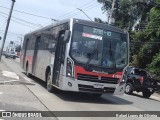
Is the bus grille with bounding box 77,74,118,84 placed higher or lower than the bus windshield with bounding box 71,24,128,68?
lower

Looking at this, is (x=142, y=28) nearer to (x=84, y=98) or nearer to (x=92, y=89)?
(x=84, y=98)

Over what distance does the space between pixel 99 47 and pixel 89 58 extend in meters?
0.64

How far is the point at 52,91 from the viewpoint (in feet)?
51.1

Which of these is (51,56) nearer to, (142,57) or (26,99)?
(26,99)

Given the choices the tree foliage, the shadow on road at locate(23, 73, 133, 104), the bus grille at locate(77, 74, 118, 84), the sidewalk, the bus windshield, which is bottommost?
the shadow on road at locate(23, 73, 133, 104)

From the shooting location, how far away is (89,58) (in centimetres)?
1365


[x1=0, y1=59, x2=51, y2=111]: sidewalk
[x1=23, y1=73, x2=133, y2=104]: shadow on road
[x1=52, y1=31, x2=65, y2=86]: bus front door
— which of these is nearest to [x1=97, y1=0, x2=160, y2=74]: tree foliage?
[x1=23, y1=73, x2=133, y2=104]: shadow on road

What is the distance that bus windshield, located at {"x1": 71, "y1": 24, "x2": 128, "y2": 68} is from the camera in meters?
13.6

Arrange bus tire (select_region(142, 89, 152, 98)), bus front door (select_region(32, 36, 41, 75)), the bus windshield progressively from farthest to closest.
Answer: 1. bus tire (select_region(142, 89, 152, 98))
2. bus front door (select_region(32, 36, 41, 75))
3. the bus windshield

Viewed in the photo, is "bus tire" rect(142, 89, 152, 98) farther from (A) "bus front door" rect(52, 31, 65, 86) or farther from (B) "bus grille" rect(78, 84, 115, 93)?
(A) "bus front door" rect(52, 31, 65, 86)

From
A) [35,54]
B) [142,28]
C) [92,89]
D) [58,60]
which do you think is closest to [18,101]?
[92,89]

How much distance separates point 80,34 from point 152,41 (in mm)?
26156

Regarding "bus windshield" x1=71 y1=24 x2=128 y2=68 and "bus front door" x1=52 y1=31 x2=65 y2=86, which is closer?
"bus windshield" x1=71 y1=24 x2=128 y2=68

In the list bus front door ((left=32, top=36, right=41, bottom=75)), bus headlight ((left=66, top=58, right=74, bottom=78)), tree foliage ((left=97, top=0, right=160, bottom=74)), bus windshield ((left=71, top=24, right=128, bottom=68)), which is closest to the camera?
bus headlight ((left=66, top=58, right=74, bottom=78))
